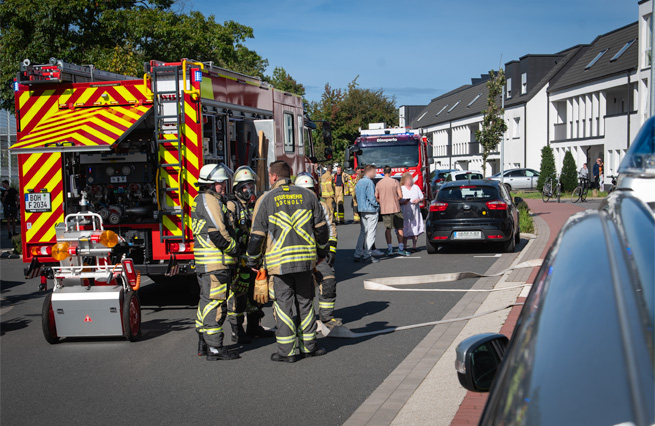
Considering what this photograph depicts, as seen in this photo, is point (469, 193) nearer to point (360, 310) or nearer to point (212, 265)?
point (360, 310)

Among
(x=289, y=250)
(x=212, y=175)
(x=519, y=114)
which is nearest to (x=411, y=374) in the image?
(x=289, y=250)

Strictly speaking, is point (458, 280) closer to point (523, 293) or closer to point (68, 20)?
point (523, 293)

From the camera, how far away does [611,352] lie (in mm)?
1448

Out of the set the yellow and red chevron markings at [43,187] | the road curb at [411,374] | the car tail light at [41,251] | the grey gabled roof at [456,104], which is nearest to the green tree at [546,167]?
the grey gabled roof at [456,104]

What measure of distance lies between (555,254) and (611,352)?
0.59m

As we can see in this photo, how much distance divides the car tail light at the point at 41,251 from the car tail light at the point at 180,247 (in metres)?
1.65

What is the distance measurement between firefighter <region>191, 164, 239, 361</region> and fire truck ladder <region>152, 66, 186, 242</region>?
2.12 meters

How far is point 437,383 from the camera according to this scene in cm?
593

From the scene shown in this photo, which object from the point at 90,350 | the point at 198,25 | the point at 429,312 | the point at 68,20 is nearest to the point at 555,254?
the point at 90,350

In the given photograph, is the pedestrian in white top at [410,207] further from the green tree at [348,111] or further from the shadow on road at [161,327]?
the green tree at [348,111]

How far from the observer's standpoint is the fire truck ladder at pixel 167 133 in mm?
9414

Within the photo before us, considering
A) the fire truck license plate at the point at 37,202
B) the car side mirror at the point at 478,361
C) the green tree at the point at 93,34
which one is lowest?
the car side mirror at the point at 478,361

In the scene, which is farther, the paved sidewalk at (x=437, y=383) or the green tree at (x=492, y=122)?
the green tree at (x=492, y=122)

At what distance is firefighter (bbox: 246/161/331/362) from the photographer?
23.0 feet
